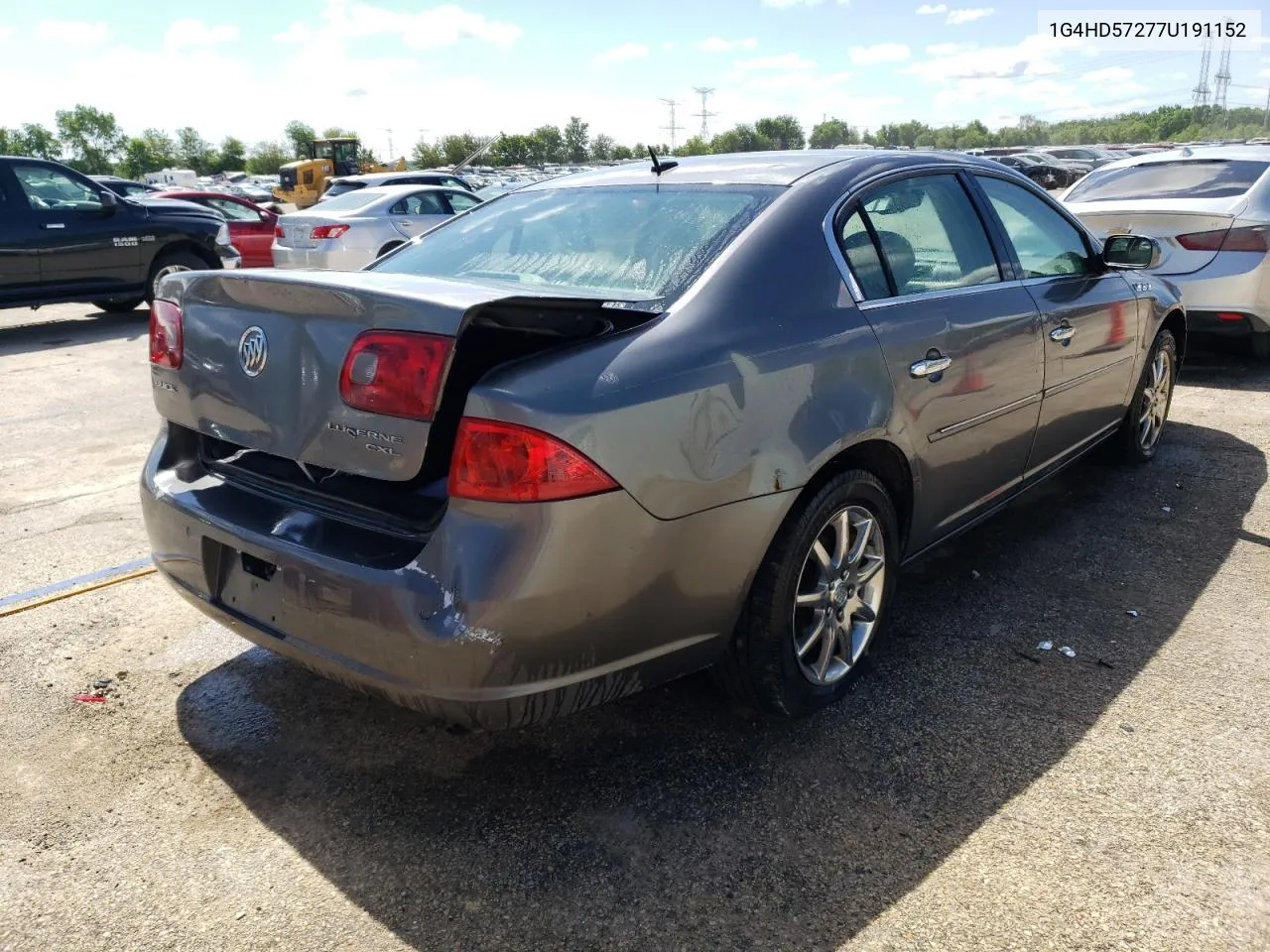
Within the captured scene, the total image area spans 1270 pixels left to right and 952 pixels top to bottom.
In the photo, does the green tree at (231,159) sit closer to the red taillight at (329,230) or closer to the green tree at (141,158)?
the green tree at (141,158)

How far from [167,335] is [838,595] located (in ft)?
6.85

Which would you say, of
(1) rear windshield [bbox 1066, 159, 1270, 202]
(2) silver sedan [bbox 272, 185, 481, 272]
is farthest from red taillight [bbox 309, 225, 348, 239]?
(1) rear windshield [bbox 1066, 159, 1270, 202]

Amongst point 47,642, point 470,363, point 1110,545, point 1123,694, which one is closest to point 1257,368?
point 1110,545

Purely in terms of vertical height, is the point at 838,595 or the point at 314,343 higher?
the point at 314,343

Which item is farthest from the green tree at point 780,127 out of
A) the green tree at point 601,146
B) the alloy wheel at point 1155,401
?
the alloy wheel at point 1155,401

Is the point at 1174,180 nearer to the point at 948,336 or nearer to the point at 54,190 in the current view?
the point at 948,336

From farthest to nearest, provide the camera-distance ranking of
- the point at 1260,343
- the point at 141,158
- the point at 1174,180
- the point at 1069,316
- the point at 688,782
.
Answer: the point at 141,158 → the point at 1174,180 → the point at 1260,343 → the point at 1069,316 → the point at 688,782

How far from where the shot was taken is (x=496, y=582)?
82.7 inches

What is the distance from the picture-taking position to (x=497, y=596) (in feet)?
6.91

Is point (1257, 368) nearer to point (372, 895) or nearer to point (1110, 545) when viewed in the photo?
point (1110, 545)

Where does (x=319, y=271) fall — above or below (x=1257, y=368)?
above

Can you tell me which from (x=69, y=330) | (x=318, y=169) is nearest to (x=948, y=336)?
(x=69, y=330)

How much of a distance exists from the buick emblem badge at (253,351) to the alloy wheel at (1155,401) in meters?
4.24

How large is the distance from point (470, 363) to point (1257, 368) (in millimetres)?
7394
